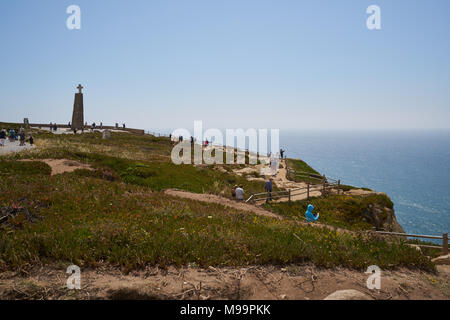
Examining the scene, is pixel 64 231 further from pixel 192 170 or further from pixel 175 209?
pixel 192 170

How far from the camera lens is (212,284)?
5.44 meters

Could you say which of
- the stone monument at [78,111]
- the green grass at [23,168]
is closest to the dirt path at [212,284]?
the green grass at [23,168]

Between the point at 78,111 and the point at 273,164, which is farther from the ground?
the point at 78,111

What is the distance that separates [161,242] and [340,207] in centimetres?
2065

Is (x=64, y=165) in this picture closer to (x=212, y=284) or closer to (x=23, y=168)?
(x=23, y=168)

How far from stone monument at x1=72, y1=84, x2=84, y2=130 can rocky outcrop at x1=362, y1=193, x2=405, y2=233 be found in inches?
2076

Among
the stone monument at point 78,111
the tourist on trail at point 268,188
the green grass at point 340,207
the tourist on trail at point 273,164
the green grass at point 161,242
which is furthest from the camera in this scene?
the stone monument at point 78,111

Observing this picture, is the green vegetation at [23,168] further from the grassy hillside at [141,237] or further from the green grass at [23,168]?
the grassy hillside at [141,237]

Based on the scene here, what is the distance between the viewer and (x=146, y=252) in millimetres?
6449

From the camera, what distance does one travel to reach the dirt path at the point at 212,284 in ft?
16.2

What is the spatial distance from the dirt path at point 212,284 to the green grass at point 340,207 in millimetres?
14152

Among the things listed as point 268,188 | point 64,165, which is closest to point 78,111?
point 64,165
